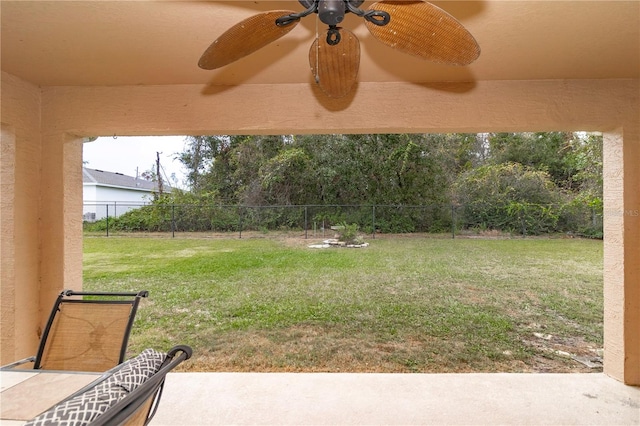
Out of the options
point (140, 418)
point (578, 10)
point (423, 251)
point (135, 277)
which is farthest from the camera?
point (423, 251)

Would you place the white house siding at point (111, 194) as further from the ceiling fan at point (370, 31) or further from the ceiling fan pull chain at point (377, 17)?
the ceiling fan pull chain at point (377, 17)

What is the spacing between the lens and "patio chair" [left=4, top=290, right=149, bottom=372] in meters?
1.32

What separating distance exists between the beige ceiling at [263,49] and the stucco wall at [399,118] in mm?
A: 80

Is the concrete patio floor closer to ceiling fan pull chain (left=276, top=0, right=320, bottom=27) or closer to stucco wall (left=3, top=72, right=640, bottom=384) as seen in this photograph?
stucco wall (left=3, top=72, right=640, bottom=384)

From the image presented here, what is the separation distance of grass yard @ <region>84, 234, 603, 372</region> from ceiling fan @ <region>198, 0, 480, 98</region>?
94.2 inches

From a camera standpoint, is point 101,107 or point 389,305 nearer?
point 101,107

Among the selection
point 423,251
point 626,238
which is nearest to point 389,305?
point 423,251

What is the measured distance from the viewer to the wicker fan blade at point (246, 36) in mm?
789

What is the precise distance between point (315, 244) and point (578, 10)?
3.96 metres

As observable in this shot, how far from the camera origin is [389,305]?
359cm

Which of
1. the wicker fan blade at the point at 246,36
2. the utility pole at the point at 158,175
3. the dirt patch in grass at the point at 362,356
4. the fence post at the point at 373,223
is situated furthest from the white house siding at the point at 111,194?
the wicker fan blade at the point at 246,36

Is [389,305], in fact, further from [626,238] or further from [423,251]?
[626,238]

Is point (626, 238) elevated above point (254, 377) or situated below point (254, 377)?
above

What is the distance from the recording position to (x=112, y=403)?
493 mm
